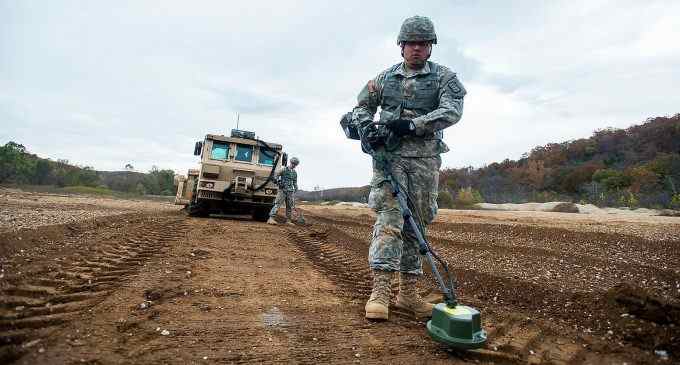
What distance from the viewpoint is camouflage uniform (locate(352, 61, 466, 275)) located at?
3.00 meters

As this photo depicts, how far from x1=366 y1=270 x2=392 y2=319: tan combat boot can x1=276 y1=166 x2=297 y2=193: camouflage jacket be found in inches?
358

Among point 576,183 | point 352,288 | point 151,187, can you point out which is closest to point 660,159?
point 576,183

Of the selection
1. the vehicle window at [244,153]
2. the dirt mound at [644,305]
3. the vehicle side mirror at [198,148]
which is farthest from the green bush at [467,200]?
the dirt mound at [644,305]

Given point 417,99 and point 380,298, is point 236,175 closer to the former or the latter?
point 417,99

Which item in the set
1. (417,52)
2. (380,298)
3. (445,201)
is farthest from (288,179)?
(445,201)

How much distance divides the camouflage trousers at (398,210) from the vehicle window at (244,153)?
9412 mm

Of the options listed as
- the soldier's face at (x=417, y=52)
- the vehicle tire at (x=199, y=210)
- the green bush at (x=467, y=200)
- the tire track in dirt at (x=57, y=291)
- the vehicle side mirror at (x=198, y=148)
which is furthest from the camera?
the green bush at (x=467, y=200)

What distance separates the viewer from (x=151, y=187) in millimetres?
47719

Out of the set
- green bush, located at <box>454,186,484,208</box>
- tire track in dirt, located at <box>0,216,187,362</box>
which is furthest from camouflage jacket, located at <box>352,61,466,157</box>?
green bush, located at <box>454,186,484,208</box>

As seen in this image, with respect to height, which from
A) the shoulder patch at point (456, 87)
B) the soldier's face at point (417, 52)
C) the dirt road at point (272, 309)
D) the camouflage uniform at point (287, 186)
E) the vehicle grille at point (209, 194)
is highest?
the soldier's face at point (417, 52)

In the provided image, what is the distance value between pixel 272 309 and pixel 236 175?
9.13m

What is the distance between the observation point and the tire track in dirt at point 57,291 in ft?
6.50

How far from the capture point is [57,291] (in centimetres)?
274

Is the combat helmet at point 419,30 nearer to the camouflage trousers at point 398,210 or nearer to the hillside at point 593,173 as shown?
the camouflage trousers at point 398,210
